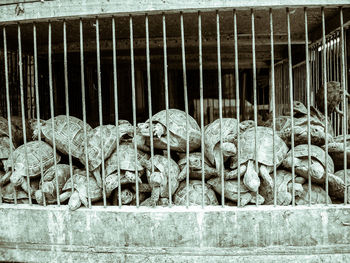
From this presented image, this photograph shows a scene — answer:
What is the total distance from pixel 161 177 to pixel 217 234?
504 mm

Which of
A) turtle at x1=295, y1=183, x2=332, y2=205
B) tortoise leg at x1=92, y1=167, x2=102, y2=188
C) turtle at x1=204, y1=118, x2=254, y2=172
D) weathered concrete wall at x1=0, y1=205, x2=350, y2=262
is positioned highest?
turtle at x1=204, y1=118, x2=254, y2=172

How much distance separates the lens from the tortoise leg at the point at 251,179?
228cm

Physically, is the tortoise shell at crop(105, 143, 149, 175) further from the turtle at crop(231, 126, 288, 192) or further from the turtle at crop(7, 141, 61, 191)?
the turtle at crop(231, 126, 288, 192)

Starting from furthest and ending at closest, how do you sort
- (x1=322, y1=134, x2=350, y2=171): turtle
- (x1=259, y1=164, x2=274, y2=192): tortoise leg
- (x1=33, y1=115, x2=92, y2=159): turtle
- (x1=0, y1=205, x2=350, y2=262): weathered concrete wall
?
(x1=33, y1=115, x2=92, y2=159): turtle → (x1=322, y1=134, x2=350, y2=171): turtle → (x1=259, y1=164, x2=274, y2=192): tortoise leg → (x1=0, y1=205, x2=350, y2=262): weathered concrete wall

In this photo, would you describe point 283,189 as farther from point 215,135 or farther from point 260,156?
point 215,135

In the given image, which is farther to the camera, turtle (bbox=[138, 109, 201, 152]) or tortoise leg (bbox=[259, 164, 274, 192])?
turtle (bbox=[138, 109, 201, 152])

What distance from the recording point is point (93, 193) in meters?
2.52

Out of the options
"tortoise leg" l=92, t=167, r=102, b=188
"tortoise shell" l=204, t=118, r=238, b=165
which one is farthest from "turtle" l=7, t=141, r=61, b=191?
"tortoise shell" l=204, t=118, r=238, b=165

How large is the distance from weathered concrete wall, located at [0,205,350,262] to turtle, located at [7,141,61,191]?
56 centimetres

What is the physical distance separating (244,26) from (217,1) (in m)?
0.83

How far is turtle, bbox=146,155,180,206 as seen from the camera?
2.33m

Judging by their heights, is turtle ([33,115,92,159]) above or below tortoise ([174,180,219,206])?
above

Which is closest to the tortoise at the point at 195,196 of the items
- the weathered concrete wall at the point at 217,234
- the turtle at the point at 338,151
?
the weathered concrete wall at the point at 217,234

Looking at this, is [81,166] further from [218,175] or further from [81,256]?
[218,175]
